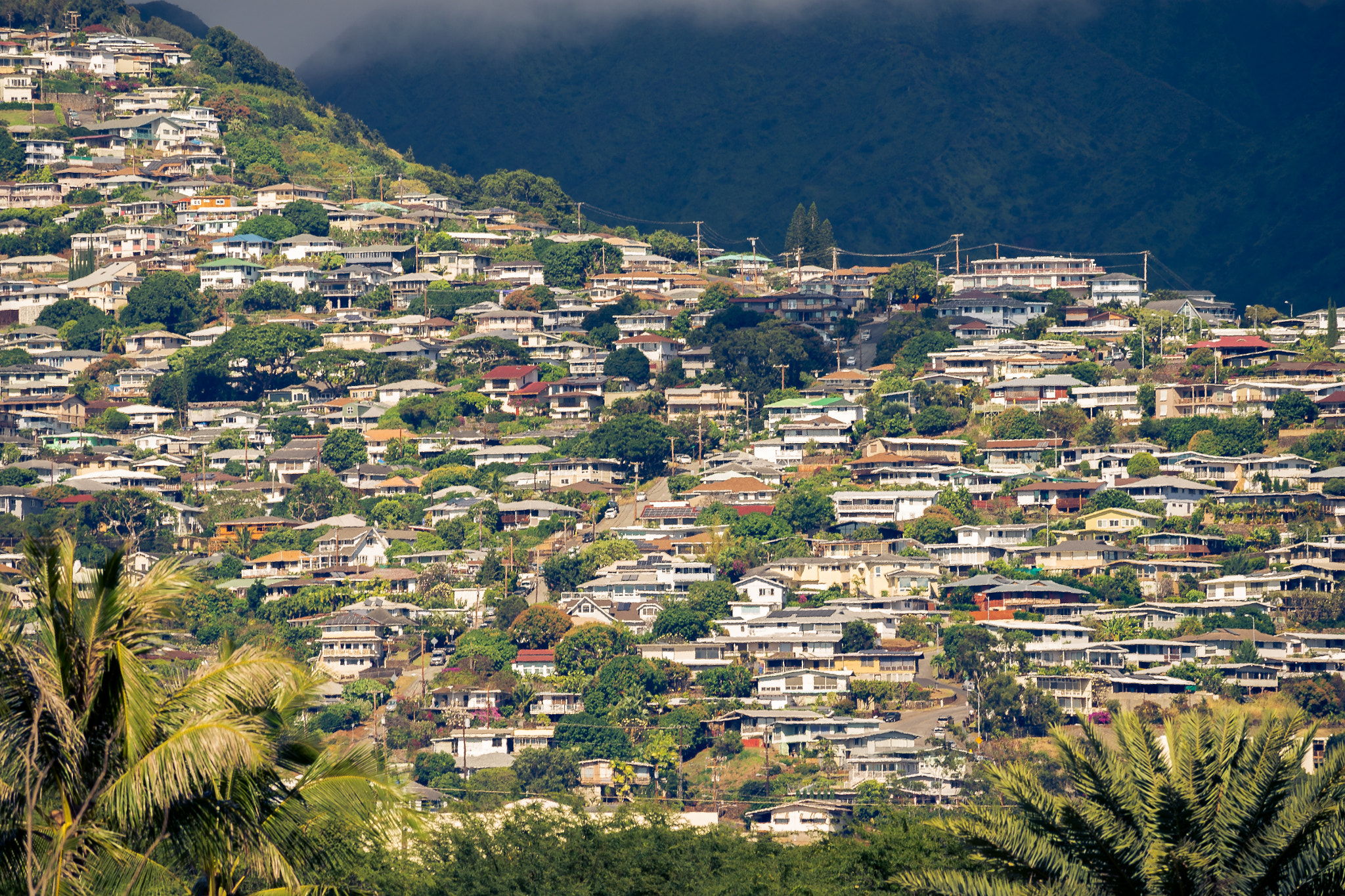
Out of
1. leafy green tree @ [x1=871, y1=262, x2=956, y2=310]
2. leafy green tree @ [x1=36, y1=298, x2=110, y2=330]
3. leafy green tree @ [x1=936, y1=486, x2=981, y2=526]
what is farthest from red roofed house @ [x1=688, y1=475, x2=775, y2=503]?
leafy green tree @ [x1=36, y1=298, x2=110, y2=330]

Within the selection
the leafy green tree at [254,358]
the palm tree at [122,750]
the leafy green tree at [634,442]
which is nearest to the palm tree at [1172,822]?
the palm tree at [122,750]

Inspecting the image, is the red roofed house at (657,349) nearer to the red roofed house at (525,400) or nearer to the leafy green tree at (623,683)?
the red roofed house at (525,400)

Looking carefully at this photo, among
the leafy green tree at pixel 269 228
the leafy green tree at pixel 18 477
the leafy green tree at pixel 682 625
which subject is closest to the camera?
the leafy green tree at pixel 682 625

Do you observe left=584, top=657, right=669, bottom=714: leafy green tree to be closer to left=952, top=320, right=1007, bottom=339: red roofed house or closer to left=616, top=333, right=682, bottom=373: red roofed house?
left=616, top=333, right=682, bottom=373: red roofed house

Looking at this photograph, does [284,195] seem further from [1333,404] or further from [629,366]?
[1333,404]

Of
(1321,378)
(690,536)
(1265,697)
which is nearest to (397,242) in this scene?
(690,536)
